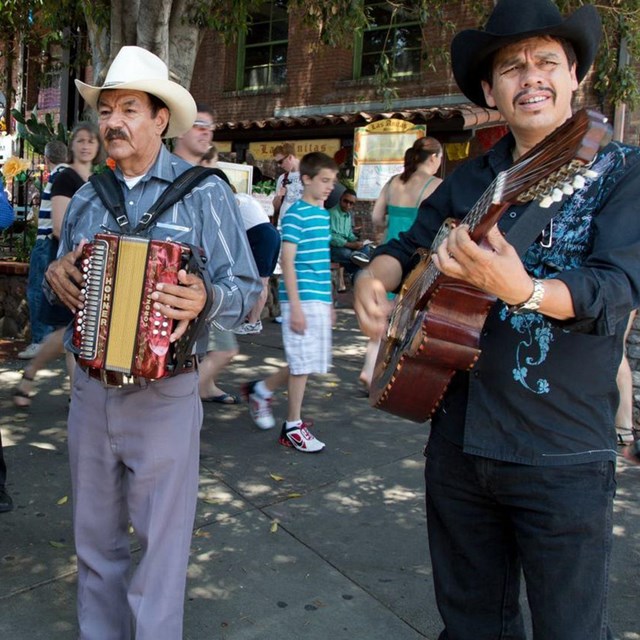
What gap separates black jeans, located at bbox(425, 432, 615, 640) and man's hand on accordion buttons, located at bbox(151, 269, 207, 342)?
808 mm

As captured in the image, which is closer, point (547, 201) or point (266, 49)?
point (547, 201)

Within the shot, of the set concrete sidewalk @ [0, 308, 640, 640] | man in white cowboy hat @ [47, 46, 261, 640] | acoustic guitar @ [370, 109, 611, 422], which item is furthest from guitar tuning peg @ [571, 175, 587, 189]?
concrete sidewalk @ [0, 308, 640, 640]

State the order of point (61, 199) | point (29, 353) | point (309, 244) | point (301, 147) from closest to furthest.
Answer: point (309, 244)
point (61, 199)
point (29, 353)
point (301, 147)

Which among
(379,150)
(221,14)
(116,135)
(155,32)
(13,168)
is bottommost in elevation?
(116,135)

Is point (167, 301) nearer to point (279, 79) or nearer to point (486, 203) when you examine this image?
point (486, 203)

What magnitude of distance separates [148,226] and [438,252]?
45.7 inches

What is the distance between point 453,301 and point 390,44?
13126mm

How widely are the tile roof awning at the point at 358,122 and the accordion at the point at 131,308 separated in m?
8.17

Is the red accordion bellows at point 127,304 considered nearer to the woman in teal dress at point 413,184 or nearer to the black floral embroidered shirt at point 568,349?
the black floral embroidered shirt at point 568,349

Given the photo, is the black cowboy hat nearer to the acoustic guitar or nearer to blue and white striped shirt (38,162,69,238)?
the acoustic guitar

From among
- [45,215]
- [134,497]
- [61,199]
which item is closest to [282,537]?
[134,497]

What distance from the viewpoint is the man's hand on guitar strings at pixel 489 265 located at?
1.47 m

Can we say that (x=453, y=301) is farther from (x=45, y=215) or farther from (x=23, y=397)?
(x=45, y=215)

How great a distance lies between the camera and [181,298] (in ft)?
7.32
